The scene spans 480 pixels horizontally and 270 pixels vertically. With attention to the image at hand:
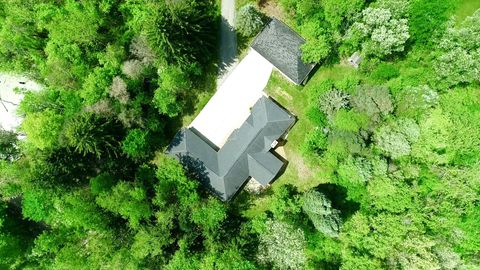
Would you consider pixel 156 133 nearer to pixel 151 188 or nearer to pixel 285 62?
pixel 151 188

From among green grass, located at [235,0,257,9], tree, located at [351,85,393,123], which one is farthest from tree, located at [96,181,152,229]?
tree, located at [351,85,393,123]

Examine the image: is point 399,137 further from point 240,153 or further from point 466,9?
point 466,9

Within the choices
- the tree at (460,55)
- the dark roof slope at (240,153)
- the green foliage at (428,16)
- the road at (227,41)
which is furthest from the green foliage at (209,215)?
the green foliage at (428,16)

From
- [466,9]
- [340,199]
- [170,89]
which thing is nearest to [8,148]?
[170,89]

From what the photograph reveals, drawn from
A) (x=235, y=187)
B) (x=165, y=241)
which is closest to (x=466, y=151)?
(x=235, y=187)

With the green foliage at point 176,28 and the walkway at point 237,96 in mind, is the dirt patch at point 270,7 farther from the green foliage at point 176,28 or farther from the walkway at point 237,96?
the green foliage at point 176,28

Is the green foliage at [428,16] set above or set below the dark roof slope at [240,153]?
above

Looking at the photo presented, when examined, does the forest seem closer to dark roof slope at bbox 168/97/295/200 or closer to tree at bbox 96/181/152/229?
tree at bbox 96/181/152/229
